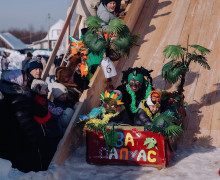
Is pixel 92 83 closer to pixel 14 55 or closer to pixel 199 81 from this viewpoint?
pixel 199 81

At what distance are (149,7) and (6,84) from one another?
562 cm

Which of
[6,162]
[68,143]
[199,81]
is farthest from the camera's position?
[199,81]

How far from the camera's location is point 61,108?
4.89 metres

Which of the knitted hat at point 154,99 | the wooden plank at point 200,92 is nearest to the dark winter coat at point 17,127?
the knitted hat at point 154,99

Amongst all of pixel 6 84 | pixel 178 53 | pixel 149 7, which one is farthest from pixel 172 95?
pixel 149 7

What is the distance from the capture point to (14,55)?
108ft

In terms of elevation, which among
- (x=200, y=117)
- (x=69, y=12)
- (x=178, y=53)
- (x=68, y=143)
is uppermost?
(x=69, y=12)

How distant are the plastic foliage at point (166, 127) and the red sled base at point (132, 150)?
86 mm

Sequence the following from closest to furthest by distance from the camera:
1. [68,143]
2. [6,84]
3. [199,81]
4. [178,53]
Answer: [6,84]
[68,143]
[178,53]
[199,81]

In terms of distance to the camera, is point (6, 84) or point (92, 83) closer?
point (6, 84)

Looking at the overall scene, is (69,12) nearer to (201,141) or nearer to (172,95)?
(172,95)

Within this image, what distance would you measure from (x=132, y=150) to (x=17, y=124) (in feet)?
5.51

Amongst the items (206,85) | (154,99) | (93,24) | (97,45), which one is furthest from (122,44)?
(206,85)

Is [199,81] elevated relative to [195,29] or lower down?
lower down
